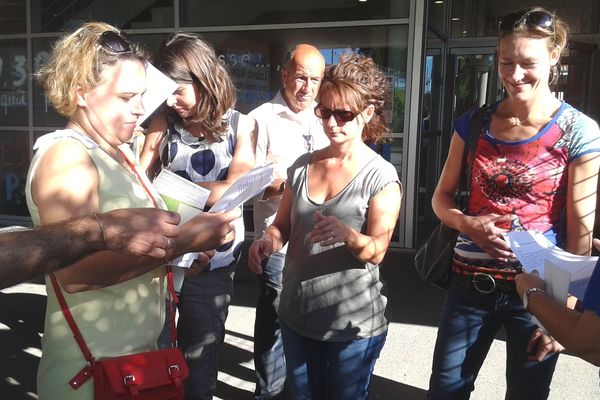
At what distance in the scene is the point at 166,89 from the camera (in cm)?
237

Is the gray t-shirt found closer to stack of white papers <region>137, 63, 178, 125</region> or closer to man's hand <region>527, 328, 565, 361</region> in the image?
man's hand <region>527, 328, 565, 361</region>

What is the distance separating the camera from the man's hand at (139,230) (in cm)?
138

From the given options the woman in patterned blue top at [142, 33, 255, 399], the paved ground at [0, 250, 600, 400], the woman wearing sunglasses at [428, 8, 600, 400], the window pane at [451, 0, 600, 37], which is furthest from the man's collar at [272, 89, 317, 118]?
the window pane at [451, 0, 600, 37]

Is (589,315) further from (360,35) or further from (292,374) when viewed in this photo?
(360,35)

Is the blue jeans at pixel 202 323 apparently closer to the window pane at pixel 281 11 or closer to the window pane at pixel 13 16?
the window pane at pixel 281 11

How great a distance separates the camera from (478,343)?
95.3 inches

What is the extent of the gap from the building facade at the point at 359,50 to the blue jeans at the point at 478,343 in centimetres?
511

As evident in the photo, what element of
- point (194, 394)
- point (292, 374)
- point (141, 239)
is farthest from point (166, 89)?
point (194, 394)

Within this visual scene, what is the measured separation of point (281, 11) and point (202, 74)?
588 cm

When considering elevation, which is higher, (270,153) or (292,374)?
(270,153)

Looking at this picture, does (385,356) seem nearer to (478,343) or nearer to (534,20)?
(478,343)

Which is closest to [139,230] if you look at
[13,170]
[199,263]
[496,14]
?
[199,263]

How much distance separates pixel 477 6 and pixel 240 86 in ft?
12.3

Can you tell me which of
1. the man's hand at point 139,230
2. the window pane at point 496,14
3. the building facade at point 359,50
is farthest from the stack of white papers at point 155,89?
the window pane at point 496,14
